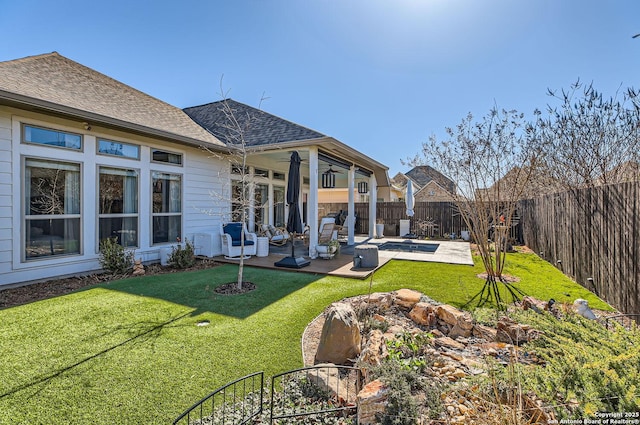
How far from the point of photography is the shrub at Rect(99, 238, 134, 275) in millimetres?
6176

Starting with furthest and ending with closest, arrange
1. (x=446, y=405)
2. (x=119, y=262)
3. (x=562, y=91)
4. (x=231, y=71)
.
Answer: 1. (x=231, y=71)
2. (x=562, y=91)
3. (x=119, y=262)
4. (x=446, y=405)

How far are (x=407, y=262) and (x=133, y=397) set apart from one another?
22.4 feet

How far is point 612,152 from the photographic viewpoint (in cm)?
786

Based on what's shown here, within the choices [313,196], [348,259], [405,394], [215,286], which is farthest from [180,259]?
[405,394]

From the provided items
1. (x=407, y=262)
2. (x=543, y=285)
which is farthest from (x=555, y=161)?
(x=407, y=262)

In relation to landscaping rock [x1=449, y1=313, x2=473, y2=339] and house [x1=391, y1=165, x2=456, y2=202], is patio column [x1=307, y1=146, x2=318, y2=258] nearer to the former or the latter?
house [x1=391, y1=165, x2=456, y2=202]

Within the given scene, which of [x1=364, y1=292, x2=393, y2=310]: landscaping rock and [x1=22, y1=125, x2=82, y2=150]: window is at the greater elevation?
[x1=22, y1=125, x2=82, y2=150]: window

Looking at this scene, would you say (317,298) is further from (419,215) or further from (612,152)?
(419,215)

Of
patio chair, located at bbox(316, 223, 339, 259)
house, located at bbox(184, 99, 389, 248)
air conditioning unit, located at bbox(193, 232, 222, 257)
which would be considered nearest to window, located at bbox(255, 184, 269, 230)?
house, located at bbox(184, 99, 389, 248)

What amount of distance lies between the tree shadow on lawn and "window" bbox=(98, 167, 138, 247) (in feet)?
4.56

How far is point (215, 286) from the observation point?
555 centimetres

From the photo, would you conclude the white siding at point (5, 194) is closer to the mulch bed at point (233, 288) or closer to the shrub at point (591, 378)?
the mulch bed at point (233, 288)

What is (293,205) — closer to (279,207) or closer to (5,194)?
(279,207)

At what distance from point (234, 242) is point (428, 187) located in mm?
27400
